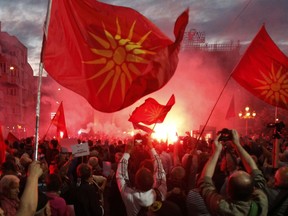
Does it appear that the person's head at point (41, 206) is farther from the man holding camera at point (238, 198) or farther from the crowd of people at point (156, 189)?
the man holding camera at point (238, 198)

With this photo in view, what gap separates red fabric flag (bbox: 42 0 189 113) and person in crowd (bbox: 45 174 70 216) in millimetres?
1094

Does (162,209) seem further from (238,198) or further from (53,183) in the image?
(53,183)

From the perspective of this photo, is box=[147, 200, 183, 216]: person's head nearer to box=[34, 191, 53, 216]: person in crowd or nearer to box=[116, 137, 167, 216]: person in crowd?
box=[116, 137, 167, 216]: person in crowd

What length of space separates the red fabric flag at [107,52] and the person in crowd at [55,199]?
1094mm

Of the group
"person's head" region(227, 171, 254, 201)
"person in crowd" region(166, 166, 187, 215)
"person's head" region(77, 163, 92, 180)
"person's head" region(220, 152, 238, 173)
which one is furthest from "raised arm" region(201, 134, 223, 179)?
"person's head" region(220, 152, 238, 173)

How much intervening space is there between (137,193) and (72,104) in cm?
6040

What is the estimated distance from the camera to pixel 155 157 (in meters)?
5.51

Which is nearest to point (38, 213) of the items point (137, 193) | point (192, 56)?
point (137, 193)

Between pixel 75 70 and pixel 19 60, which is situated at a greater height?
pixel 19 60

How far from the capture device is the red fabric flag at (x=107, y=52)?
18.1ft

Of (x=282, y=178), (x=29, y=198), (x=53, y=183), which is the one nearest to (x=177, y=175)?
(x=282, y=178)

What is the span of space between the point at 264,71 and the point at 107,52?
13.9 ft

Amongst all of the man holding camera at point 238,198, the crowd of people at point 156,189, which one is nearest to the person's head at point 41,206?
the crowd of people at point 156,189

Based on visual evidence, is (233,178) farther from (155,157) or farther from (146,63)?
(146,63)
